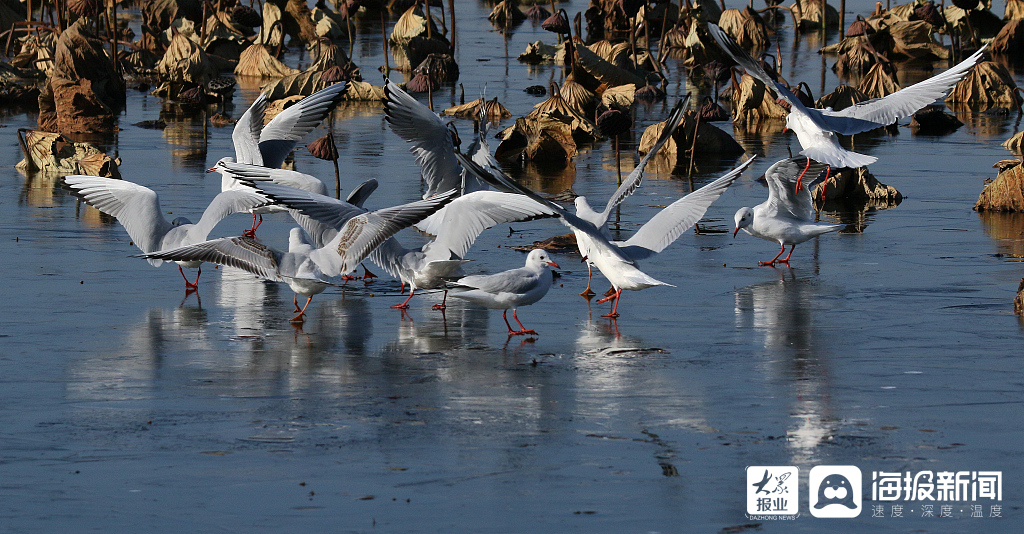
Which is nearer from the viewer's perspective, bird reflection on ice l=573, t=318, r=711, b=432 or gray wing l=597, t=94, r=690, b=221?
bird reflection on ice l=573, t=318, r=711, b=432

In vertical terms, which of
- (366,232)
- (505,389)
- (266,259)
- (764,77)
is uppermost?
(764,77)

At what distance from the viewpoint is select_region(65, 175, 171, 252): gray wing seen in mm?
9508

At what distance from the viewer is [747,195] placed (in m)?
13.0

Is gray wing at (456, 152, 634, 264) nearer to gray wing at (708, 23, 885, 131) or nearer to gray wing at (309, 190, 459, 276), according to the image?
gray wing at (309, 190, 459, 276)

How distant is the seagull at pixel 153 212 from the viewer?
9.42 meters

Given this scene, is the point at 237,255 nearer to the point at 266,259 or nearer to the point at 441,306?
the point at 266,259

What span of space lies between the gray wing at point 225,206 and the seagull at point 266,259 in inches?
26.3

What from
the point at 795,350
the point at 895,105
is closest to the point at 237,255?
the point at 795,350

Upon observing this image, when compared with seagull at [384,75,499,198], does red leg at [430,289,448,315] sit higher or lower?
lower

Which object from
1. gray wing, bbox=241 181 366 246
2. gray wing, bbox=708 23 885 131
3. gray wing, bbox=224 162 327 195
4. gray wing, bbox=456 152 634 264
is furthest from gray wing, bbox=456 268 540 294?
gray wing, bbox=708 23 885 131

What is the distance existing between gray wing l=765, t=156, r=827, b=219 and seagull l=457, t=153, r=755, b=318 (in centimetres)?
90

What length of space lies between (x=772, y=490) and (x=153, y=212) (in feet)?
18.7

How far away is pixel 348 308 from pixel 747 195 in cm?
550

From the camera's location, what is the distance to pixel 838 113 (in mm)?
12664
